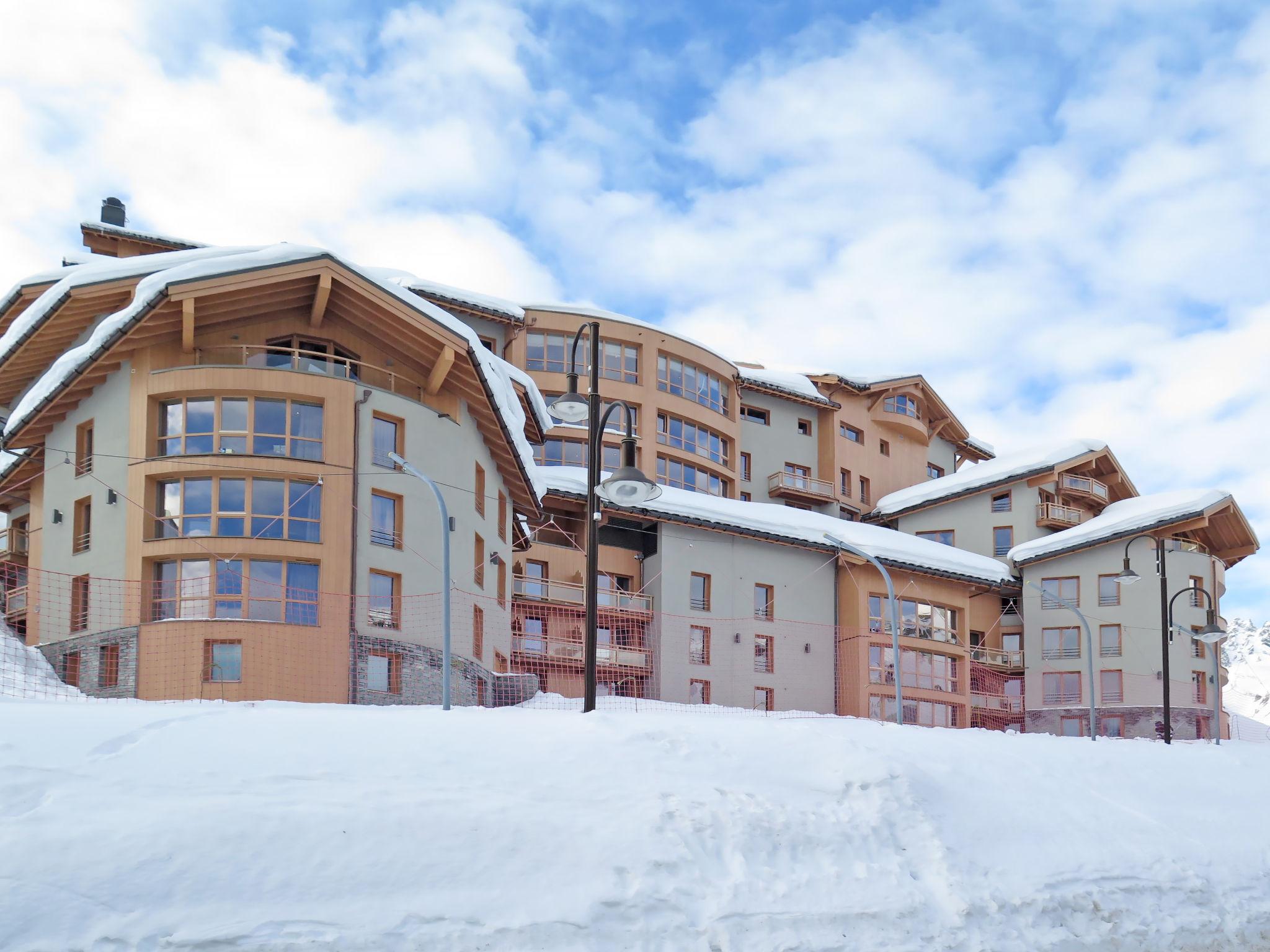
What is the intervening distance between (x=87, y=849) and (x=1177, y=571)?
49.4 metres

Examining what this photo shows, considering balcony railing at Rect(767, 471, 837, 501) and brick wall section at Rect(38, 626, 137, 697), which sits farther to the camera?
balcony railing at Rect(767, 471, 837, 501)

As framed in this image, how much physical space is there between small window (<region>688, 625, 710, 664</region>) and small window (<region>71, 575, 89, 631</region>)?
19.4 meters

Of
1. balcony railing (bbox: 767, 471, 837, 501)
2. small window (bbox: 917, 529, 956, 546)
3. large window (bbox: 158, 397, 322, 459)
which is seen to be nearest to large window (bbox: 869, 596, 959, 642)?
small window (bbox: 917, 529, 956, 546)

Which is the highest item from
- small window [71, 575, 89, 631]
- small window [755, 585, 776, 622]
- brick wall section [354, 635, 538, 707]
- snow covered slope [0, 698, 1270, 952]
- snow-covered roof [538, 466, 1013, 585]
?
snow-covered roof [538, 466, 1013, 585]

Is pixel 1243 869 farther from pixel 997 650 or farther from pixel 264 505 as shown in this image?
pixel 997 650

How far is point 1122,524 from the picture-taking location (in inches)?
1994

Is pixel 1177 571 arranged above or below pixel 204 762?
above

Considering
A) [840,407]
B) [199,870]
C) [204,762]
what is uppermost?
[840,407]

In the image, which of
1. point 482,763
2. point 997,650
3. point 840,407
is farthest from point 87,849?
point 840,407

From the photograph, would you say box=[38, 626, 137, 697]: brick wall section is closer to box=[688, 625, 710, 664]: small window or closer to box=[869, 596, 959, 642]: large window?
box=[688, 625, 710, 664]: small window

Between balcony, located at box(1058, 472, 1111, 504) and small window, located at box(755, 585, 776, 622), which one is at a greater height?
balcony, located at box(1058, 472, 1111, 504)

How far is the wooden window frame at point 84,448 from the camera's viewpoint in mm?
28250

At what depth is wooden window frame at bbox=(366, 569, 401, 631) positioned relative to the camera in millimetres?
27359

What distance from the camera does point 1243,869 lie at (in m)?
14.7
